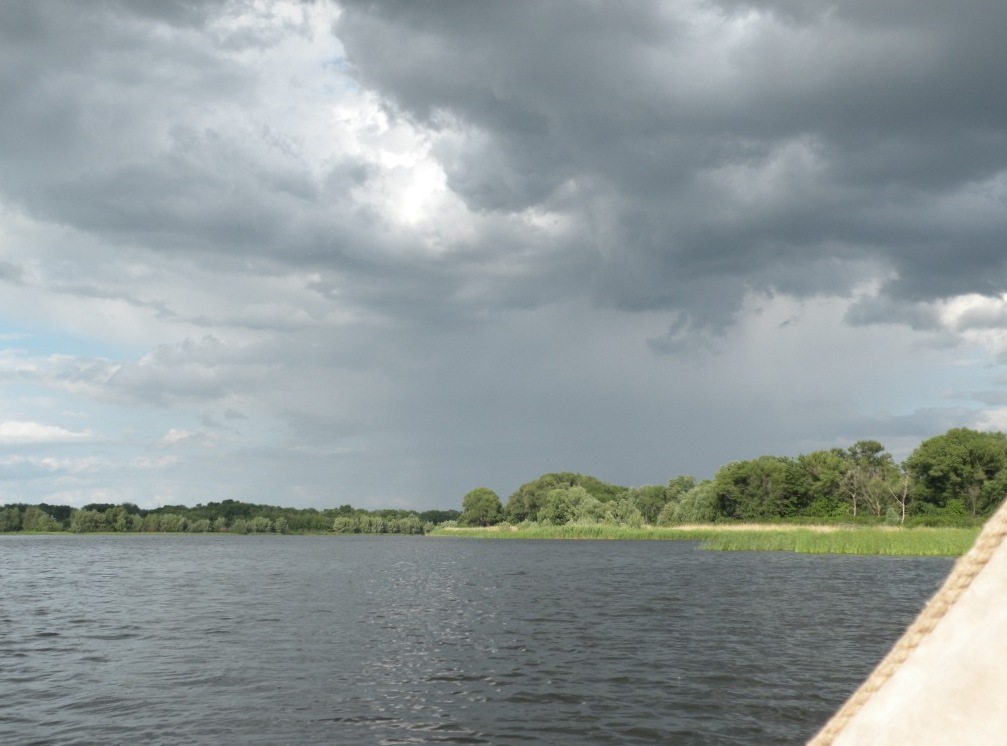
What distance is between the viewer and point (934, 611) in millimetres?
1736

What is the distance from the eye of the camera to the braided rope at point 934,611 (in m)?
1.66

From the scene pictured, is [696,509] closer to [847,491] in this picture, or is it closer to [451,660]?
[847,491]

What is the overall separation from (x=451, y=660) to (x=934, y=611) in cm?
2093

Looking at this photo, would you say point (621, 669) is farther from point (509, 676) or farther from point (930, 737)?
point (930, 737)

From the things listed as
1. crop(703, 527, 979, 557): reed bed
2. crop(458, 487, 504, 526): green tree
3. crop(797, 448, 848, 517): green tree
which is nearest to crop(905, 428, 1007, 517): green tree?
crop(797, 448, 848, 517): green tree

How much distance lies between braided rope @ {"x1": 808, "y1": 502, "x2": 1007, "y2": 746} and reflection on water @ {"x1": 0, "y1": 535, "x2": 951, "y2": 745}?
12.9 metres

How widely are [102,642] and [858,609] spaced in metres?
27.8

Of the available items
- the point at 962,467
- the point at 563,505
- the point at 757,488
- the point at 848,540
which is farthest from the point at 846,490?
the point at 848,540

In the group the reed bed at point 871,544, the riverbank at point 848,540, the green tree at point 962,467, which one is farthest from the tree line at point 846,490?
the reed bed at point 871,544

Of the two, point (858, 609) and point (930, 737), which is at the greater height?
point (930, 737)

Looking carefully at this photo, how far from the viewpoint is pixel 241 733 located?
45.7 feet

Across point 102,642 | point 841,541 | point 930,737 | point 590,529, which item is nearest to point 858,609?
point 102,642

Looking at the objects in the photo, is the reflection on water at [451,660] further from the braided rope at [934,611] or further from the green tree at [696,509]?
the green tree at [696,509]

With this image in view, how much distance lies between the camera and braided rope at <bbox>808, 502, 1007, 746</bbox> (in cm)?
166
